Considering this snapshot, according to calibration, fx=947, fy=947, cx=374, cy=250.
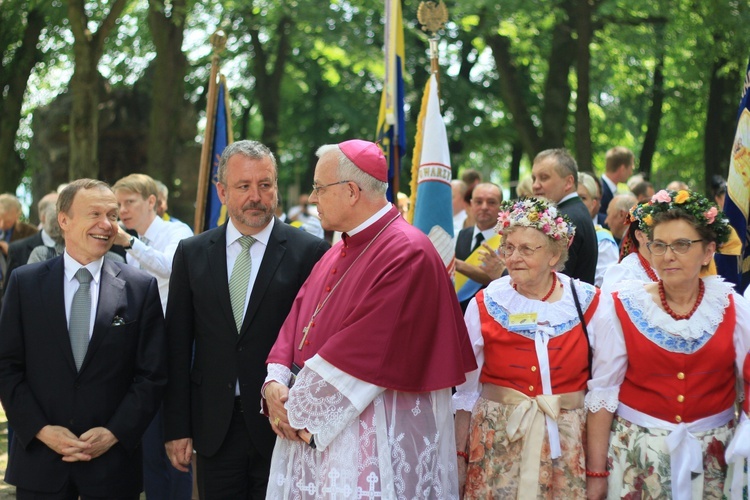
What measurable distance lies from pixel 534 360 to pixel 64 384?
2166 millimetres

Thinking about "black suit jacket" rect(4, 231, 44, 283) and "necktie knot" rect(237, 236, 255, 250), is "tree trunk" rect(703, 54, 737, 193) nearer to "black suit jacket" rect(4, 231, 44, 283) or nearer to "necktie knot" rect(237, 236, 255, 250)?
"black suit jacket" rect(4, 231, 44, 283)

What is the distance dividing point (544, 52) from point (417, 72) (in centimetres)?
400

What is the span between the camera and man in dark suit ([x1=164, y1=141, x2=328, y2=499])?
4.48 meters

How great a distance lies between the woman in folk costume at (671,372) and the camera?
13.1 feet

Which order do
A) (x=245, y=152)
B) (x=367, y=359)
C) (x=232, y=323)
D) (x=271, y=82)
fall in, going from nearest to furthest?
(x=367, y=359) → (x=232, y=323) → (x=245, y=152) → (x=271, y=82)

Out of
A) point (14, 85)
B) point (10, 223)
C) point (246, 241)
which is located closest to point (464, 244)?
point (246, 241)

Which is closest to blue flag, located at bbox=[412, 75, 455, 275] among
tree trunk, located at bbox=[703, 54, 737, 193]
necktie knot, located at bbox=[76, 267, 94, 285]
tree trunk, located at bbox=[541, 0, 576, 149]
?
necktie knot, located at bbox=[76, 267, 94, 285]

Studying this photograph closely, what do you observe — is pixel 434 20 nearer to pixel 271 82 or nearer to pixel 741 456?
pixel 741 456

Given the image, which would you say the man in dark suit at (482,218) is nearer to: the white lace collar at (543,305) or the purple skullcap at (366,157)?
the white lace collar at (543,305)

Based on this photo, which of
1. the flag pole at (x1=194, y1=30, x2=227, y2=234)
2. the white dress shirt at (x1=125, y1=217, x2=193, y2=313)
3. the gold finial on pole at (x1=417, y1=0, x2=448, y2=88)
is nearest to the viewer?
the white dress shirt at (x1=125, y1=217, x2=193, y2=313)

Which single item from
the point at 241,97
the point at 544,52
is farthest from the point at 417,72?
the point at 241,97

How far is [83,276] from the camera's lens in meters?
4.57

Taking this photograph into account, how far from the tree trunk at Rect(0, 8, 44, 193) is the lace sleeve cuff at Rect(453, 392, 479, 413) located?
15.2 m

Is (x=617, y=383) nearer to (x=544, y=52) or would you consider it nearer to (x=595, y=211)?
(x=595, y=211)
